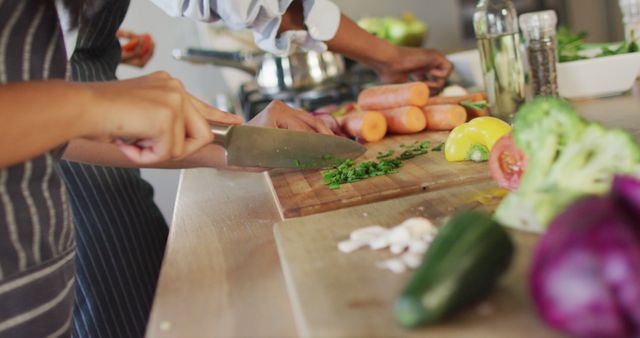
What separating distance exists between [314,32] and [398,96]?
1.00ft

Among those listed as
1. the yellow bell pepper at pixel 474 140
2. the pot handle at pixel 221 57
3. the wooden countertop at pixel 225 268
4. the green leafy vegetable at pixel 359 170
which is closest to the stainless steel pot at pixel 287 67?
the pot handle at pixel 221 57

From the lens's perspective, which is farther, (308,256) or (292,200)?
(292,200)

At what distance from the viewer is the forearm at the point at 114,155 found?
1.37m

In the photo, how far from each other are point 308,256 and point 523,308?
0.32m

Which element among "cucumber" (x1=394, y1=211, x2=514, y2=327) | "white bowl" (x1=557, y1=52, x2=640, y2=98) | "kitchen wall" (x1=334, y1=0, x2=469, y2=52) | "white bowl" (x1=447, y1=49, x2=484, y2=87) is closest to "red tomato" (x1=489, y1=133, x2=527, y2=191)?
"cucumber" (x1=394, y1=211, x2=514, y2=327)

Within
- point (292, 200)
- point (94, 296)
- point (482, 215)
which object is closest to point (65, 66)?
point (292, 200)

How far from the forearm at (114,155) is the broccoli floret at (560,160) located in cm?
66

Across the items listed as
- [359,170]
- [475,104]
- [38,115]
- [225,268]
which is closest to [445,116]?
[475,104]

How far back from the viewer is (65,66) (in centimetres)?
116

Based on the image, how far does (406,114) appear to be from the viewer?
180 cm

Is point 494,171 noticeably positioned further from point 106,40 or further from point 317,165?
point 106,40

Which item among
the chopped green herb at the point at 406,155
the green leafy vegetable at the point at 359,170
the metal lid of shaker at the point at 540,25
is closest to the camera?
the green leafy vegetable at the point at 359,170

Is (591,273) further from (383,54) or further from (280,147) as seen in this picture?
(383,54)

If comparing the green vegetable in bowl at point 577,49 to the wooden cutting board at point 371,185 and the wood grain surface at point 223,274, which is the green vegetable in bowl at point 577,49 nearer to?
the wooden cutting board at point 371,185
